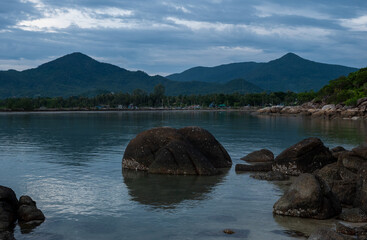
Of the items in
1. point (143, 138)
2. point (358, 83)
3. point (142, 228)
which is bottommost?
point (142, 228)

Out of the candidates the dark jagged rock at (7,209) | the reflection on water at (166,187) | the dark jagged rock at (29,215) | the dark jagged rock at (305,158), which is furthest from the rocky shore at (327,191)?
the dark jagged rock at (7,209)

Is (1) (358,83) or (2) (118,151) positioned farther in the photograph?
(1) (358,83)

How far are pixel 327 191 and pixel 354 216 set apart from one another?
1199mm

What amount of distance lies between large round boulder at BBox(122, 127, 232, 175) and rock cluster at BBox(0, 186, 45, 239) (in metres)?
8.91

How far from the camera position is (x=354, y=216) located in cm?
1312

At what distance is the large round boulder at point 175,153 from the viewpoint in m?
21.3

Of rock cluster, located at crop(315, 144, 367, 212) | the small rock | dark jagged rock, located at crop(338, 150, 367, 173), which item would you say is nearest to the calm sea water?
the small rock

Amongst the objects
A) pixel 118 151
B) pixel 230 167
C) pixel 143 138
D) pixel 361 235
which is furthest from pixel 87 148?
pixel 361 235

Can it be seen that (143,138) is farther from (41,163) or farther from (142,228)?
(142,228)

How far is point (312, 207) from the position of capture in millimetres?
13328

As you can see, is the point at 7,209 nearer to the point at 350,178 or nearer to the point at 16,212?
the point at 16,212

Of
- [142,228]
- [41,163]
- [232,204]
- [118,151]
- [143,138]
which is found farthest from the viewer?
[118,151]

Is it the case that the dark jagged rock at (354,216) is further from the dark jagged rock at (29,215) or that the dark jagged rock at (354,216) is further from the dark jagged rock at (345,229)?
the dark jagged rock at (29,215)

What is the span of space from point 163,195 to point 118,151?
16.3 meters
